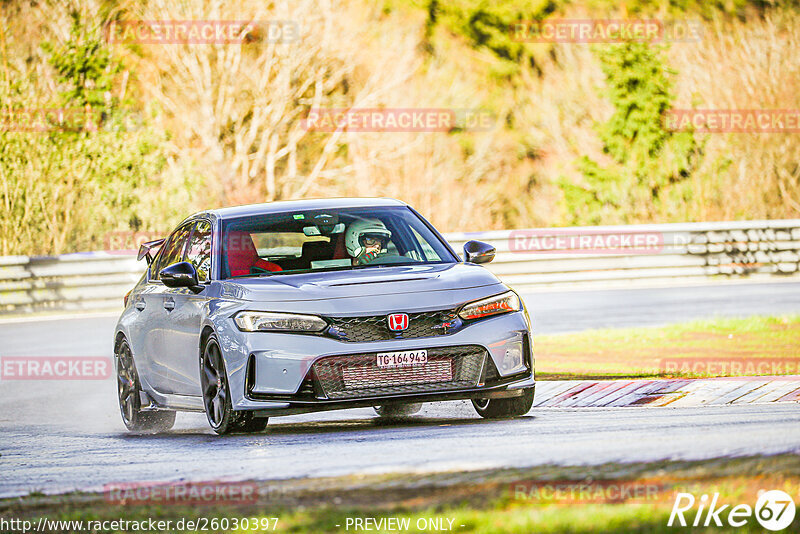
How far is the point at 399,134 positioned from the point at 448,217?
249cm

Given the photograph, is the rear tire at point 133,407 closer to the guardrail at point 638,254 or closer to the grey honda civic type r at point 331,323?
the grey honda civic type r at point 331,323

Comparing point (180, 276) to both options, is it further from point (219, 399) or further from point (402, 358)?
point (402, 358)

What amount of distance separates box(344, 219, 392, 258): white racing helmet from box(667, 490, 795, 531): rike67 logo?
5.03m

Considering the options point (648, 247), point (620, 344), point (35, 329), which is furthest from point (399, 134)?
point (620, 344)

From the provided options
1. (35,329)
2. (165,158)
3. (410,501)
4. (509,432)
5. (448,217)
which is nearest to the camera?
(410,501)

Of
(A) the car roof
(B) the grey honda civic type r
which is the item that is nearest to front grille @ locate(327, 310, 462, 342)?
(B) the grey honda civic type r

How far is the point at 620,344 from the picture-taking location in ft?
51.3

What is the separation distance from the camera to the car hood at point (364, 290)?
369 inches

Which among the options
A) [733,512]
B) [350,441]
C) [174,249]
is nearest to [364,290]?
[350,441]

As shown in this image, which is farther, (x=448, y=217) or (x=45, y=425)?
(x=448, y=217)

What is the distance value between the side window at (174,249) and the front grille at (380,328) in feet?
8.32

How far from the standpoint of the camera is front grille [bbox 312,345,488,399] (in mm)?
9258

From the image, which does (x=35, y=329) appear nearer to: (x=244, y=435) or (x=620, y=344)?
(x=620, y=344)

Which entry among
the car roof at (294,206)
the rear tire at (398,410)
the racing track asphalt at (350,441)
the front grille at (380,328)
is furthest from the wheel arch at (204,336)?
the rear tire at (398,410)
